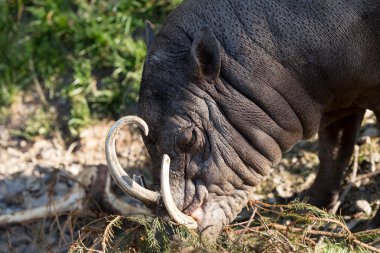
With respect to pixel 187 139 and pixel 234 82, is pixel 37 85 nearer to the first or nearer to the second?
pixel 187 139

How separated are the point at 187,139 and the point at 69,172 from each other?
7.48 feet

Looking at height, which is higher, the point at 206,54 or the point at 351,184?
the point at 206,54

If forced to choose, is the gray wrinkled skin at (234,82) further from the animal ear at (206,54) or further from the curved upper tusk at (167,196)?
the curved upper tusk at (167,196)

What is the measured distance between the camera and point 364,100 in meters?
4.12

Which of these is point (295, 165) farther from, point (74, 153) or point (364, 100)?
point (74, 153)

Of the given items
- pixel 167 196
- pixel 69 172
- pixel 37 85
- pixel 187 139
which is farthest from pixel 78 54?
pixel 167 196

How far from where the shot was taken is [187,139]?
12.0 ft

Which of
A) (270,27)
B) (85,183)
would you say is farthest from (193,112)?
(85,183)

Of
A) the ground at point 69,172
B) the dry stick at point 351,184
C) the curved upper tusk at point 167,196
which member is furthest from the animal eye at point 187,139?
the dry stick at point 351,184

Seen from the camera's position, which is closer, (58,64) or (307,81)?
(307,81)

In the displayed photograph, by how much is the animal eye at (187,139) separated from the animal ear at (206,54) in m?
0.30

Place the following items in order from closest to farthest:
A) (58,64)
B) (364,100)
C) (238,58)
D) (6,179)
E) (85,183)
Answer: (238,58) → (364,100) → (85,183) → (6,179) → (58,64)

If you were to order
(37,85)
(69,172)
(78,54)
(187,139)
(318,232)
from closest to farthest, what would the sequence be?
(187,139), (318,232), (69,172), (37,85), (78,54)

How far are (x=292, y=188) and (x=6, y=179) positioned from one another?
2.41 meters
